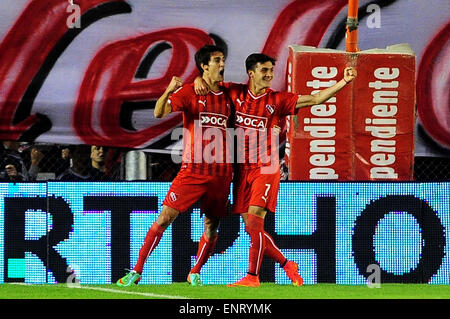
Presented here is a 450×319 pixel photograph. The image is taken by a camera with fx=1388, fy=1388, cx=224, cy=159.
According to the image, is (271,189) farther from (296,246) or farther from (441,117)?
(441,117)

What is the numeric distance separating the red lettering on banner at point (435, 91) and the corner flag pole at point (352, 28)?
0.94 metres

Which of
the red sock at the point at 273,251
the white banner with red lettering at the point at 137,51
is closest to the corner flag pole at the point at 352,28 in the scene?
the white banner with red lettering at the point at 137,51

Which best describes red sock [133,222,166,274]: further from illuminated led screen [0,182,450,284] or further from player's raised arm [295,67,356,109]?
player's raised arm [295,67,356,109]

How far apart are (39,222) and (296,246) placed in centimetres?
220

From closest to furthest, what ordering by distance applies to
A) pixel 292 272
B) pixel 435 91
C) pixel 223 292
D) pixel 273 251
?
pixel 223 292, pixel 273 251, pixel 292 272, pixel 435 91

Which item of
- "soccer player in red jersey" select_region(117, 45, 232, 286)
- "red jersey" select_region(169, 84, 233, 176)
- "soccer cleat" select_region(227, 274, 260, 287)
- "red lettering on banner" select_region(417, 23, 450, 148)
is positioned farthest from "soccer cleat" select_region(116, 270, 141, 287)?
"red lettering on banner" select_region(417, 23, 450, 148)

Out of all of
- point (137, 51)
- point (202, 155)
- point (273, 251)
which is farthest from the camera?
point (137, 51)

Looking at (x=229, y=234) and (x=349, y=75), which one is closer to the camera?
(x=349, y=75)

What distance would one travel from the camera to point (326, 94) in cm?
1099

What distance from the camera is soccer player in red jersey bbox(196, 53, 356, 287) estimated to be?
11.1 metres

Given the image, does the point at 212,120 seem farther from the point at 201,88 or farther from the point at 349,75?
the point at 349,75

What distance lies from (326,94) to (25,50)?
3265mm

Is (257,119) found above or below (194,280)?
above

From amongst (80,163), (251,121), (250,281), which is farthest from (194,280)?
(80,163)
